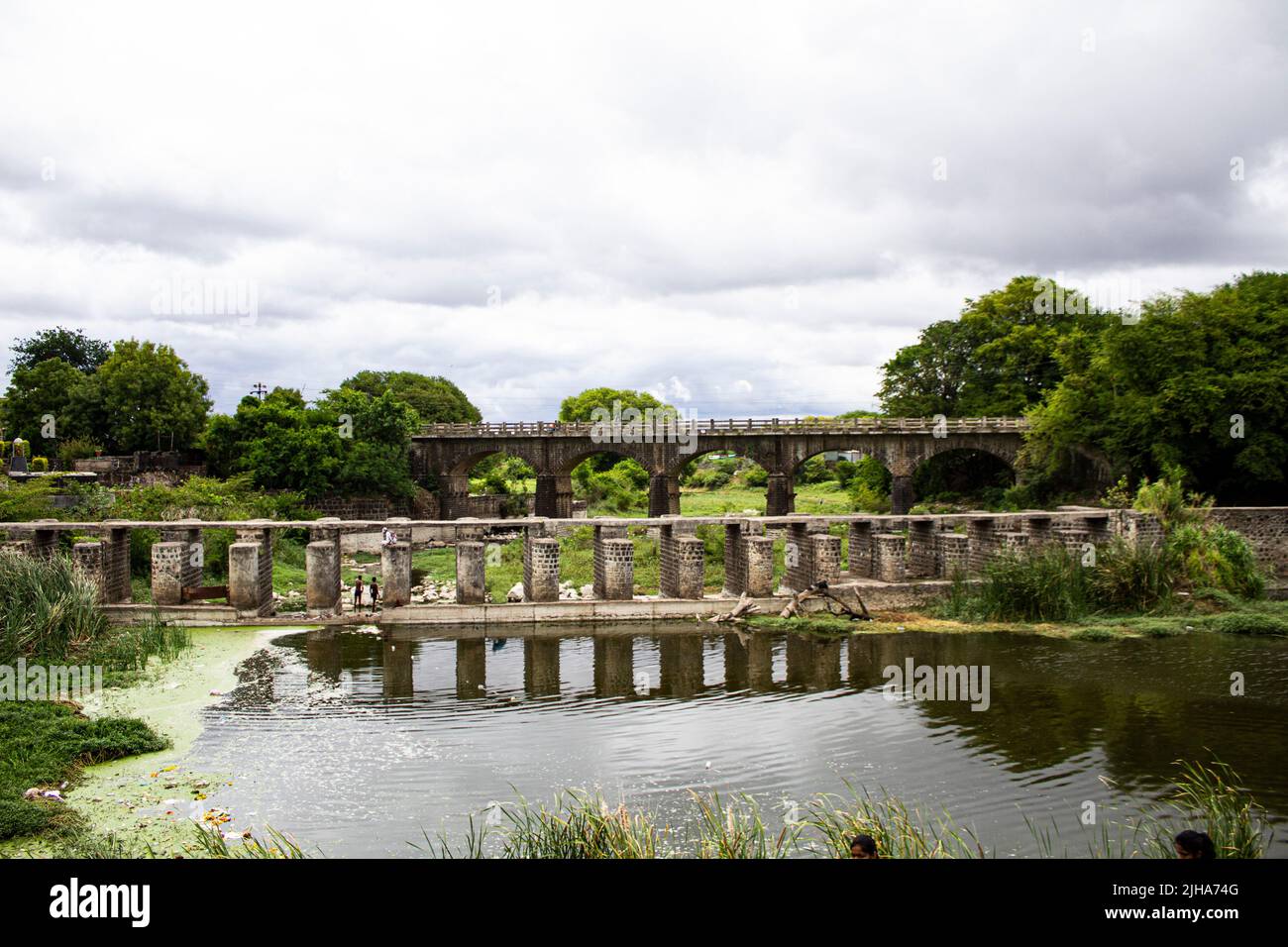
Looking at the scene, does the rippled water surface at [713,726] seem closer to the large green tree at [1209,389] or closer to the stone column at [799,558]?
the stone column at [799,558]

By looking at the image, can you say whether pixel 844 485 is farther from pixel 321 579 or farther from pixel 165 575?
pixel 165 575

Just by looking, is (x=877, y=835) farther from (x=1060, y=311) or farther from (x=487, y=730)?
(x=1060, y=311)

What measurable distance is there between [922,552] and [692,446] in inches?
1053

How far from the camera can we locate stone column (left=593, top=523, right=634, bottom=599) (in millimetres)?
23016

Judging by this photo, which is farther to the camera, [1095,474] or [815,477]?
[815,477]

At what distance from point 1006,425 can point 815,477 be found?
112 feet

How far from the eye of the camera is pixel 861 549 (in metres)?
25.0

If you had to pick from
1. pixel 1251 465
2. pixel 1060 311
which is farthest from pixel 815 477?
pixel 1251 465

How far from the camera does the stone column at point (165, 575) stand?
21250mm

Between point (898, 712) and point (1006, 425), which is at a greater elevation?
point (1006, 425)

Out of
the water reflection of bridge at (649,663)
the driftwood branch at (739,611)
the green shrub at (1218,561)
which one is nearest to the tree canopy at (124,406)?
the water reflection of bridge at (649,663)

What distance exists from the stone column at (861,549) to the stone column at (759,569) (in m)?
3.08

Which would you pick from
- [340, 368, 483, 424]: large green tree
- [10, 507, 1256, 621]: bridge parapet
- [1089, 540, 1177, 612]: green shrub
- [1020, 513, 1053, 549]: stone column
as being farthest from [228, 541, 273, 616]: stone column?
[340, 368, 483, 424]: large green tree

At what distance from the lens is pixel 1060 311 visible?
53281 mm
